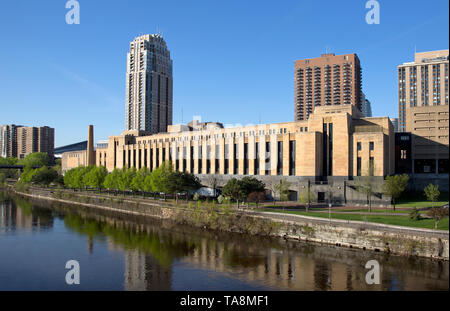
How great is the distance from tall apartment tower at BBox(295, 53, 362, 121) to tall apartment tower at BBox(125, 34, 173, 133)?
7417 cm

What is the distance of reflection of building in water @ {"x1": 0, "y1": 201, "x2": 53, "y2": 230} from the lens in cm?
5966

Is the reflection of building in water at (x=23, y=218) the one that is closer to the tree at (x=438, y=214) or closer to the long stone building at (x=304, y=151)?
the long stone building at (x=304, y=151)

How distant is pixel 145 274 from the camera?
32.9 meters

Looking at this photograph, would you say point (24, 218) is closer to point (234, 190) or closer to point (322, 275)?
point (234, 190)

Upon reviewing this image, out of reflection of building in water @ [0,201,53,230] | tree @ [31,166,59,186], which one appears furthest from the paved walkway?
tree @ [31,166,59,186]

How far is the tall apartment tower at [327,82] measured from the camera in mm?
150000

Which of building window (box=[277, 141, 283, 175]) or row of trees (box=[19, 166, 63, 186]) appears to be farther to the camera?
row of trees (box=[19, 166, 63, 186])

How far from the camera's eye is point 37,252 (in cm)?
4103

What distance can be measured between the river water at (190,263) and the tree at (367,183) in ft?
59.8

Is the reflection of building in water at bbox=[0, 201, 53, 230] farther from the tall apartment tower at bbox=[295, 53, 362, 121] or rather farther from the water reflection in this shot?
the tall apartment tower at bbox=[295, 53, 362, 121]

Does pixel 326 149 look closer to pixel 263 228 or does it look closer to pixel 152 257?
pixel 263 228

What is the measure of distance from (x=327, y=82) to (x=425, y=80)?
138 ft

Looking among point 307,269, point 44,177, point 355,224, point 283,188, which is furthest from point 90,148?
point 307,269

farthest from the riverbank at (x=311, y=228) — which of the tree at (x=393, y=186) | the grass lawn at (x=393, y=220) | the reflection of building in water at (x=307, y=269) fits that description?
the tree at (x=393, y=186)
